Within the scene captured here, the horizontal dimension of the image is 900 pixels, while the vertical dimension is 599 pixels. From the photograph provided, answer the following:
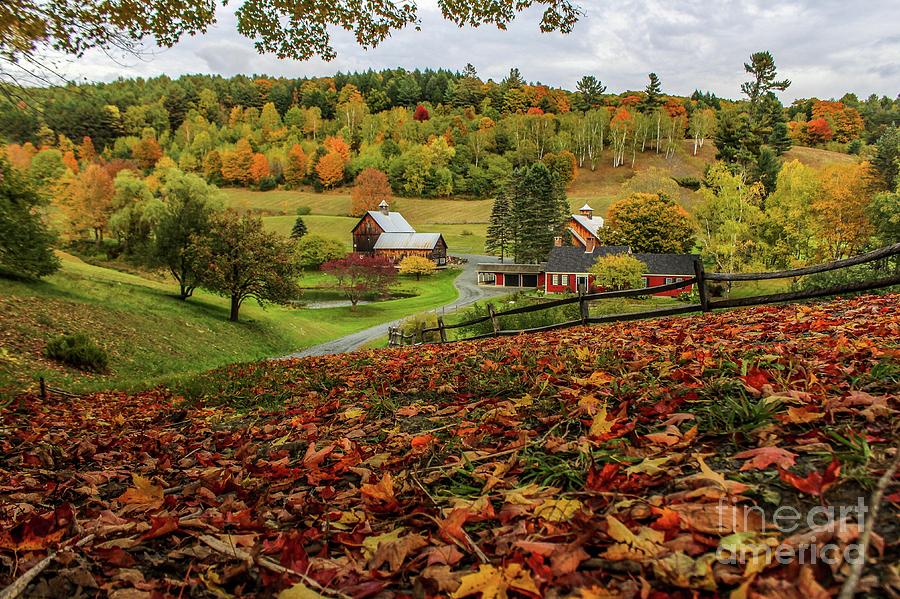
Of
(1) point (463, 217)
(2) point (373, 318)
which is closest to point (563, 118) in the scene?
(1) point (463, 217)

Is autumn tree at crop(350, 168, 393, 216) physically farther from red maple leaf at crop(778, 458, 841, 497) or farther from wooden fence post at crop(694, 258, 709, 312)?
red maple leaf at crop(778, 458, 841, 497)

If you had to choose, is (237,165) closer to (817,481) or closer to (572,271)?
(572,271)

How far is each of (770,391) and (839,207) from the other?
48.4m

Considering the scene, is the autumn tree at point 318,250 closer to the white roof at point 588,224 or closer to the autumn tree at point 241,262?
the white roof at point 588,224

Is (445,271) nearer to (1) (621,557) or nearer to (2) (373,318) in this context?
(2) (373,318)

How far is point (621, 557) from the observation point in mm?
1621

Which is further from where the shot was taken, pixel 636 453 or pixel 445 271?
pixel 445 271

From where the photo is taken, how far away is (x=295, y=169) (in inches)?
4587

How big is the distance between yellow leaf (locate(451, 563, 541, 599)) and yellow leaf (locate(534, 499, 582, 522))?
38 centimetres

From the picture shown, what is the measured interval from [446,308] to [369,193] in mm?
59631

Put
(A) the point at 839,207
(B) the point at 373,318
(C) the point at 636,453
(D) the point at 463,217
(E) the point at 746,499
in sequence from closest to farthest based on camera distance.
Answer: (E) the point at 746,499 < (C) the point at 636,453 < (A) the point at 839,207 < (B) the point at 373,318 < (D) the point at 463,217

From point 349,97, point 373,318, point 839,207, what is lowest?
point 373,318

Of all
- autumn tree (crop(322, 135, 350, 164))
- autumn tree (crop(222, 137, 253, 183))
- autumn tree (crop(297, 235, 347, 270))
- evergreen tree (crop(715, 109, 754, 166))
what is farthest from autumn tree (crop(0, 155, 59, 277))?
autumn tree (crop(222, 137, 253, 183))

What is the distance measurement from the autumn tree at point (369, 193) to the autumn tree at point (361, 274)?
47.5m
